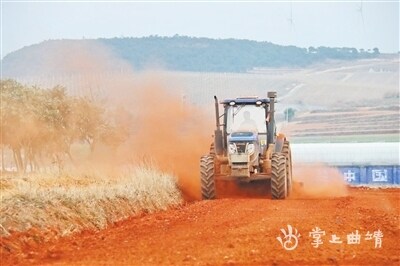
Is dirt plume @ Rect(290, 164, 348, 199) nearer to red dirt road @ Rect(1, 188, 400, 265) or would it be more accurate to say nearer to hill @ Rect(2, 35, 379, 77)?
red dirt road @ Rect(1, 188, 400, 265)

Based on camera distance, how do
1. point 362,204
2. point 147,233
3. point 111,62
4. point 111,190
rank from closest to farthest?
point 147,233 → point 111,190 → point 362,204 → point 111,62

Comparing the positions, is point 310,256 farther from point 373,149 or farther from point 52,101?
point 373,149

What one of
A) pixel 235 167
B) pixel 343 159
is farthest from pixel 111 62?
pixel 235 167

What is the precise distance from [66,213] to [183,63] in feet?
311

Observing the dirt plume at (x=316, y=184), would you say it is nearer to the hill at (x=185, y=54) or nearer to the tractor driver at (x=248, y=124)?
the tractor driver at (x=248, y=124)

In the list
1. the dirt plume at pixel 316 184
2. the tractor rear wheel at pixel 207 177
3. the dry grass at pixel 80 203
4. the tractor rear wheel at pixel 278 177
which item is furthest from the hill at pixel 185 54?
the dry grass at pixel 80 203

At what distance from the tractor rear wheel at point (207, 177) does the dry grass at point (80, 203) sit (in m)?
0.87

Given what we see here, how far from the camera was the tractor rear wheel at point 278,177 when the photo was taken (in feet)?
84.2

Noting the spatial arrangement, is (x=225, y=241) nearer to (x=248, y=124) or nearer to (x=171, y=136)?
(x=248, y=124)

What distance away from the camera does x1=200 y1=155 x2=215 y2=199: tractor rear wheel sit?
26.1 m

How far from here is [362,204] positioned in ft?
81.1

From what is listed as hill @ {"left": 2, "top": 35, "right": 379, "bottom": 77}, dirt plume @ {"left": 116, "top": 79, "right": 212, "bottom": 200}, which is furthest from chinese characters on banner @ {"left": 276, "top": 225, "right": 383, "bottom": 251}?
hill @ {"left": 2, "top": 35, "right": 379, "bottom": 77}

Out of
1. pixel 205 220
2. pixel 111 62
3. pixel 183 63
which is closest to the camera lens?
pixel 205 220

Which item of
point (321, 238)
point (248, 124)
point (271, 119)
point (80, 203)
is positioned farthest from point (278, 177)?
point (321, 238)
